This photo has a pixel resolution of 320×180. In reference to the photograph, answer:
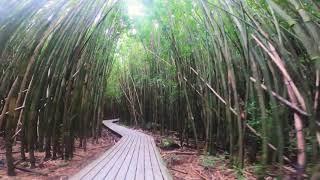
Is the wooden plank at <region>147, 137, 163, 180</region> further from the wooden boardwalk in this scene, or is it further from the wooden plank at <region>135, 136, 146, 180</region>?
the wooden plank at <region>135, 136, 146, 180</region>

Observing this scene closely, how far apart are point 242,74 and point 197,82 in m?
1.47

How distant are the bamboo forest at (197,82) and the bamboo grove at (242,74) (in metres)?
0.01

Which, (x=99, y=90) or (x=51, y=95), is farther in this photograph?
(x=99, y=90)

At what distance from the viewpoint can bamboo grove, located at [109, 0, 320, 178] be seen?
208 cm

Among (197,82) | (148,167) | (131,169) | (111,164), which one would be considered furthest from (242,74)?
(111,164)

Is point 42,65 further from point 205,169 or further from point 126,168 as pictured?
point 205,169

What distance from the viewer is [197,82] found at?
592cm

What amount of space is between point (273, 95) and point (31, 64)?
2.22 metres

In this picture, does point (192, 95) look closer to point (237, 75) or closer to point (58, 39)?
point (237, 75)

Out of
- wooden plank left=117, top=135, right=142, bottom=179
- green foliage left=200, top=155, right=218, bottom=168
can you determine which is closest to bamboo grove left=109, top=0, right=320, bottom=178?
green foliage left=200, top=155, right=218, bottom=168

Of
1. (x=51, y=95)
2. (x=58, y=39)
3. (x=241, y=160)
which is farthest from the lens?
(x=51, y=95)

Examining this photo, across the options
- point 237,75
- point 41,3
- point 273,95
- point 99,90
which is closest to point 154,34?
point 99,90

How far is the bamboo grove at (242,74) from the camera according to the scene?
6.82 ft

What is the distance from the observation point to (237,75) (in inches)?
180
